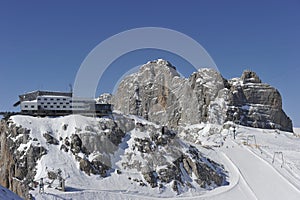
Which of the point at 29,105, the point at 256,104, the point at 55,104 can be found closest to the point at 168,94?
the point at 256,104

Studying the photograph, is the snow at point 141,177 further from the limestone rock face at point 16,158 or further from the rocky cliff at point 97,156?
the limestone rock face at point 16,158

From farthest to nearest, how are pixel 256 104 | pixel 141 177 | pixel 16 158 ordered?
pixel 256 104, pixel 141 177, pixel 16 158

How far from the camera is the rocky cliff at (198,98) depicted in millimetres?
145125

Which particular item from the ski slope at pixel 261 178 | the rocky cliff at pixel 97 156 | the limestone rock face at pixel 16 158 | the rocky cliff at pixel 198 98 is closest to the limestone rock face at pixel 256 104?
the rocky cliff at pixel 198 98

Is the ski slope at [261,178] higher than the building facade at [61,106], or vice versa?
the building facade at [61,106]

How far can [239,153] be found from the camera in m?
79.8

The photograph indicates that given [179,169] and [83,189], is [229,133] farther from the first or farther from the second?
[83,189]

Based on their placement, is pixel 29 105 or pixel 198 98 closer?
pixel 29 105

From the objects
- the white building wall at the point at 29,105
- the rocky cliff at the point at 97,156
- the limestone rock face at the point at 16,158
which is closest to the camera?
the limestone rock face at the point at 16,158

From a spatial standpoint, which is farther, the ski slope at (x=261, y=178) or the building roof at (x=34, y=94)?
the building roof at (x=34, y=94)

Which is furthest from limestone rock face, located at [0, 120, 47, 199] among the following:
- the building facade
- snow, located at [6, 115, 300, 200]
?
the building facade

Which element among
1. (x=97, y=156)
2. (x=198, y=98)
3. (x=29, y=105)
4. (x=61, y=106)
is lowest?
(x=97, y=156)

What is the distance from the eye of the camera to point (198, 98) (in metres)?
153

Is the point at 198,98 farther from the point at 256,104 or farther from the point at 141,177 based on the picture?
the point at 141,177
